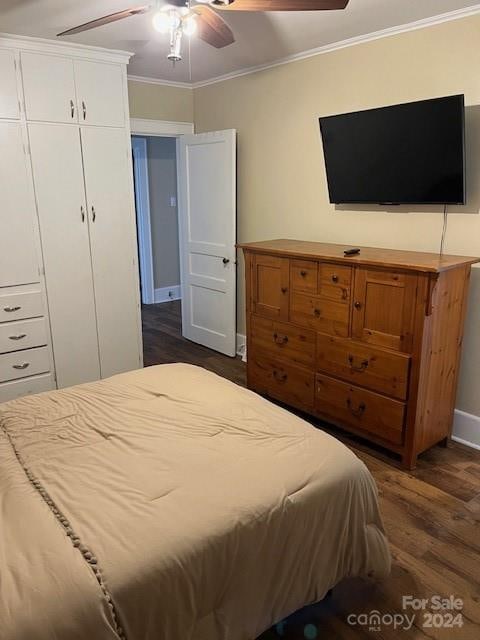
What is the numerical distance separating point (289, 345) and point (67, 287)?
5.73 feet

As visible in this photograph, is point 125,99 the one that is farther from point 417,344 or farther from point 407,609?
point 407,609

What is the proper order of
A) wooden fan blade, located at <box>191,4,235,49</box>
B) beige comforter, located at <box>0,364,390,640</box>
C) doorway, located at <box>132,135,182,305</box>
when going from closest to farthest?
beige comforter, located at <box>0,364,390,640</box> < wooden fan blade, located at <box>191,4,235,49</box> < doorway, located at <box>132,135,182,305</box>

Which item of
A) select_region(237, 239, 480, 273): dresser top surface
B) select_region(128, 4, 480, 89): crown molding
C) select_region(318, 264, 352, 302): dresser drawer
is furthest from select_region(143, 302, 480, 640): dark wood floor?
select_region(128, 4, 480, 89): crown molding

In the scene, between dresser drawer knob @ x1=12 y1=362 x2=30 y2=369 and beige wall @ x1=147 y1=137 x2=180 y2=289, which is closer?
dresser drawer knob @ x1=12 y1=362 x2=30 y2=369

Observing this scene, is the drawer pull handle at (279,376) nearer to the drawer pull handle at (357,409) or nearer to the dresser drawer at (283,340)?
the dresser drawer at (283,340)

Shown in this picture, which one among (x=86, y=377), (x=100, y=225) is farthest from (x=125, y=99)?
(x=86, y=377)

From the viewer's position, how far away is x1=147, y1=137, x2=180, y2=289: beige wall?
6270mm

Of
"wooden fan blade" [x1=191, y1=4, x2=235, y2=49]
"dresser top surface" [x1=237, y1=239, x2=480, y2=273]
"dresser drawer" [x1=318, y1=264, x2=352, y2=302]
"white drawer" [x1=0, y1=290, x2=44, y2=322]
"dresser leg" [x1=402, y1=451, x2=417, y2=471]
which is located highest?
"wooden fan blade" [x1=191, y1=4, x2=235, y2=49]

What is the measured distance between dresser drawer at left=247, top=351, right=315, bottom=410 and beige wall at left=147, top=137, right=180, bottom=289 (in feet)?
11.2

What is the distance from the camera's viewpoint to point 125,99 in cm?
359

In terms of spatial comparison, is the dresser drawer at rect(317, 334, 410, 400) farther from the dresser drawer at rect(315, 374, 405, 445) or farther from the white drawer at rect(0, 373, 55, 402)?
the white drawer at rect(0, 373, 55, 402)

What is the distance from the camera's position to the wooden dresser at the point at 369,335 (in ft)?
8.36

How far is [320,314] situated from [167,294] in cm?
413

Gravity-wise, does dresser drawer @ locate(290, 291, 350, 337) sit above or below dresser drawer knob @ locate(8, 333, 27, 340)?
above
